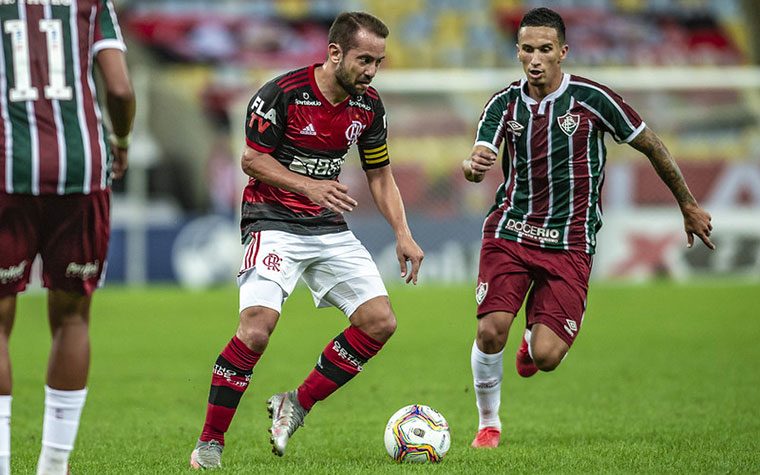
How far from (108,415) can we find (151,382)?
1595 millimetres

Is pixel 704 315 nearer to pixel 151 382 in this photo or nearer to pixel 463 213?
pixel 463 213

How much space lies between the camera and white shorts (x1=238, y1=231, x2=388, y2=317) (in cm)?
520

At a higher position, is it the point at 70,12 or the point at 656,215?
the point at 70,12

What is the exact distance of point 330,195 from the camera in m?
4.93

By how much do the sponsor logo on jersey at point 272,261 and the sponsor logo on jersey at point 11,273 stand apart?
1522 mm

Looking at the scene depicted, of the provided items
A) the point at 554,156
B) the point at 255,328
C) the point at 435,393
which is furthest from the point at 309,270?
the point at 435,393

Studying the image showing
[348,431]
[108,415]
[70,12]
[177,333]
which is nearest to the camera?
[70,12]

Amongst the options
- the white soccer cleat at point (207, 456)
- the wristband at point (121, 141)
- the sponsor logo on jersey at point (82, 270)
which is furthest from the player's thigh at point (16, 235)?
the white soccer cleat at point (207, 456)

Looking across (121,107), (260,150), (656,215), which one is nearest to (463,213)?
(656,215)

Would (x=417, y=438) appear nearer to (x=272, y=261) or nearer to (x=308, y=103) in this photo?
(x=272, y=261)

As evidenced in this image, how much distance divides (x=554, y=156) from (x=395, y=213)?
97 centimetres

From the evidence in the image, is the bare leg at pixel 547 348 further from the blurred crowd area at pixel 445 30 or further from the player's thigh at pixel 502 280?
the blurred crowd area at pixel 445 30

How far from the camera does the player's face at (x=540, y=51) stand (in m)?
5.73

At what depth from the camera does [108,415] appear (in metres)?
6.80
